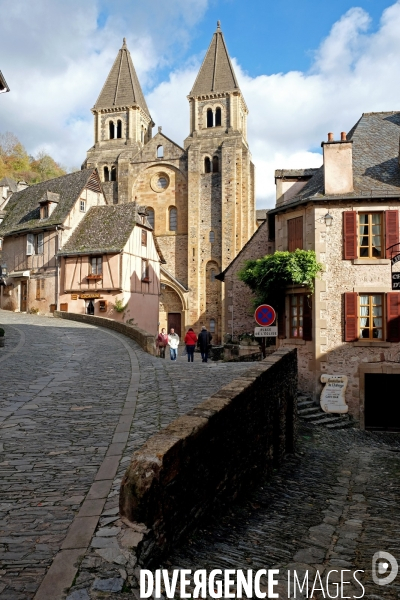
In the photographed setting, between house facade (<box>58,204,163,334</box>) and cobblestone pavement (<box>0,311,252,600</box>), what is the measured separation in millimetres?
15423

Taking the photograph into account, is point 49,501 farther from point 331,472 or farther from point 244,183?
point 244,183

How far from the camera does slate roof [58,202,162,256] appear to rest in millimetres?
30719

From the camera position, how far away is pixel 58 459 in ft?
17.6

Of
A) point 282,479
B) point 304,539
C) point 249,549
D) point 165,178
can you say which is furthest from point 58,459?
point 165,178

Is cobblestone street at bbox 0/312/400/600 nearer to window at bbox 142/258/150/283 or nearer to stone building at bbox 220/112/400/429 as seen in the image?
stone building at bbox 220/112/400/429

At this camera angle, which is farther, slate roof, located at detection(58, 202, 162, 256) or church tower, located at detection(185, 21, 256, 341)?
church tower, located at detection(185, 21, 256, 341)

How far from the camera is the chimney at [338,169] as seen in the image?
17.4 metres

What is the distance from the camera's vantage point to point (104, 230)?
32094mm

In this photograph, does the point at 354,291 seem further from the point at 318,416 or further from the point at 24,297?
the point at 24,297

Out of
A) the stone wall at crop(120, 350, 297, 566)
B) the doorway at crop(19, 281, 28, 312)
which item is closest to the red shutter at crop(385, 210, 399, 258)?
the stone wall at crop(120, 350, 297, 566)

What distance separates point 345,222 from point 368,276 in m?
1.97

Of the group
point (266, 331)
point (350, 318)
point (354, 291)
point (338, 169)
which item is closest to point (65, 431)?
point (266, 331)

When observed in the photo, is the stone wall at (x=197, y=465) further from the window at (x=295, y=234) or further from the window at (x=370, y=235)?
the window at (x=295, y=234)

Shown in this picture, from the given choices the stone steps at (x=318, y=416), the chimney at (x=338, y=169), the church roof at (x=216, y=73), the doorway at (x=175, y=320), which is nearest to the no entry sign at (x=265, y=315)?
the stone steps at (x=318, y=416)
